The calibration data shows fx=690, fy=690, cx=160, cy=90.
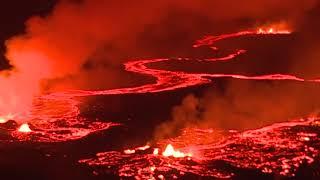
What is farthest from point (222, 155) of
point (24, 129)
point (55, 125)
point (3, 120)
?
point (3, 120)

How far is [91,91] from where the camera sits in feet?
105

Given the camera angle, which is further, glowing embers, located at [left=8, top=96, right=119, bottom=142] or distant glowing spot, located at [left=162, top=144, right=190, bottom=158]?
glowing embers, located at [left=8, top=96, right=119, bottom=142]

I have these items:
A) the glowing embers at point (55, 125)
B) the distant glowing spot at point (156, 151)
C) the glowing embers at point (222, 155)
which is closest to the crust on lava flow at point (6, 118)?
the glowing embers at point (55, 125)

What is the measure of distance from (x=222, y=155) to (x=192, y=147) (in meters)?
1.25

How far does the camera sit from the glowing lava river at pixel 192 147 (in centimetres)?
2069

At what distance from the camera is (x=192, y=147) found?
22.6 m

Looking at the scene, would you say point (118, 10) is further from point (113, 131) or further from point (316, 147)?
point (316, 147)

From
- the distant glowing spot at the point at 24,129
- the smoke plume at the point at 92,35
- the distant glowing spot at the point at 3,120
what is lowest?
the distant glowing spot at the point at 24,129

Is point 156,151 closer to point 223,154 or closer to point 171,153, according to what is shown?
point 171,153

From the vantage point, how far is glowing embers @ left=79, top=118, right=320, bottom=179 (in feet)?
67.4

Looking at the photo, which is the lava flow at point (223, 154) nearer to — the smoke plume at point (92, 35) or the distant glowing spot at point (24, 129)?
the distant glowing spot at point (24, 129)

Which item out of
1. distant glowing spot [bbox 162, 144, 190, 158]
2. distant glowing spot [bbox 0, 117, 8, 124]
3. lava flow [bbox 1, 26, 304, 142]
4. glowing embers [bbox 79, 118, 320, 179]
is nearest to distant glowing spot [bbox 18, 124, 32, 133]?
lava flow [bbox 1, 26, 304, 142]

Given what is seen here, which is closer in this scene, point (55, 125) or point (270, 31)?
point (55, 125)

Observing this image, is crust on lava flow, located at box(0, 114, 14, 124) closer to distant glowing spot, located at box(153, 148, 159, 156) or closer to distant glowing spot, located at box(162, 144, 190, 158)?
distant glowing spot, located at box(153, 148, 159, 156)
